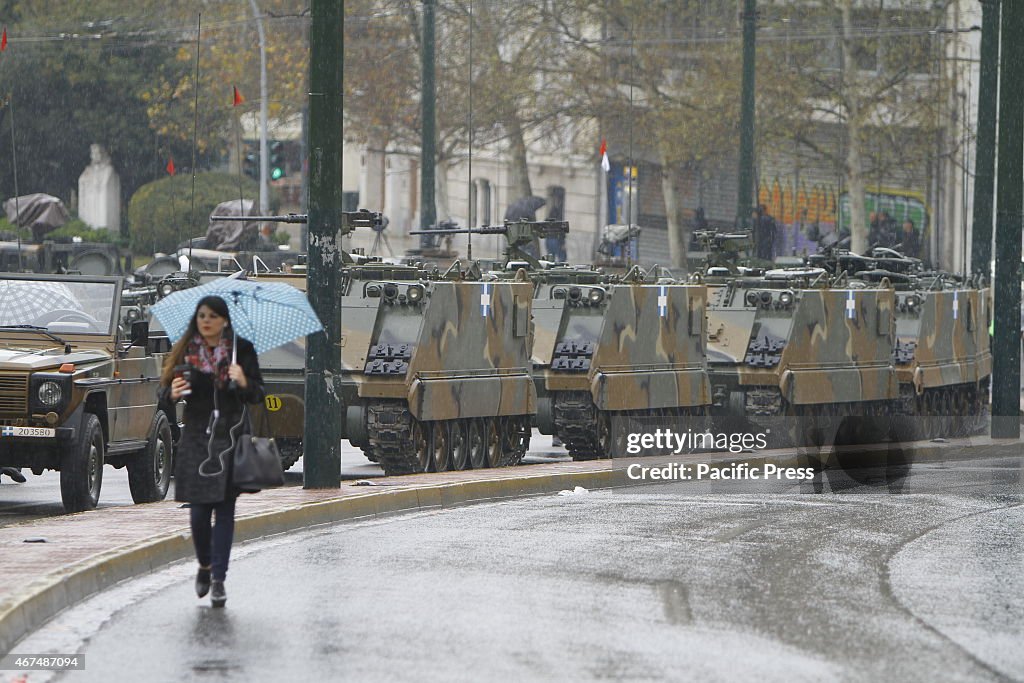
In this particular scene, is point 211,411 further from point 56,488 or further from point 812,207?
point 812,207

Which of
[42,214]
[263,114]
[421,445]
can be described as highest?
[263,114]

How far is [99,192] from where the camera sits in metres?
58.0

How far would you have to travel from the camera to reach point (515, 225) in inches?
917

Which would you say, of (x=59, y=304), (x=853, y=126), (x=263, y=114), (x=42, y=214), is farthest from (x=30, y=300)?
(x=853, y=126)

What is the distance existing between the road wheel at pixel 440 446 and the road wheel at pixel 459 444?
0.05 metres

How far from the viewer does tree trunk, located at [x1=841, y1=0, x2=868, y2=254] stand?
1759 inches

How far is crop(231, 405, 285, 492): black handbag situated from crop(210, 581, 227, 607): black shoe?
1.50ft

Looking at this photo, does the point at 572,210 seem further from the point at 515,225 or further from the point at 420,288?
the point at 420,288

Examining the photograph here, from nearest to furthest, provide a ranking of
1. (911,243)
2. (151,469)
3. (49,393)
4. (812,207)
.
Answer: (49,393) < (151,469) < (911,243) < (812,207)

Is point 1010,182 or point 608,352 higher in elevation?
point 1010,182

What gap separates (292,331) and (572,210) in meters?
47.6

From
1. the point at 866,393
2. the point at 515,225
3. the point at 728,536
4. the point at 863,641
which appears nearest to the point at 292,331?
the point at 863,641

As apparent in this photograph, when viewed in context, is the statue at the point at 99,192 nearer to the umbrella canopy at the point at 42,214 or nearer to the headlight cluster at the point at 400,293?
the umbrella canopy at the point at 42,214

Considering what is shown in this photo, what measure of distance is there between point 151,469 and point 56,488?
1.65m
